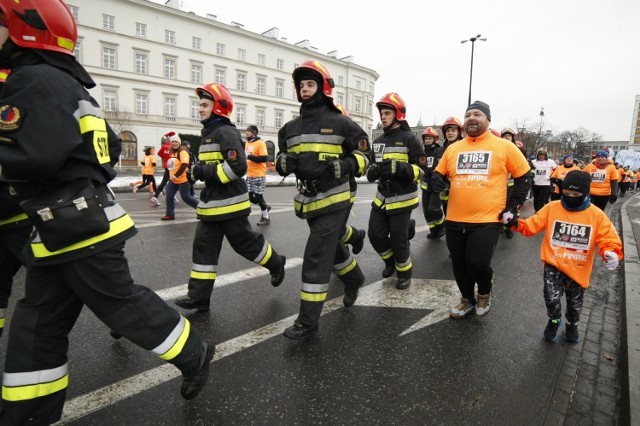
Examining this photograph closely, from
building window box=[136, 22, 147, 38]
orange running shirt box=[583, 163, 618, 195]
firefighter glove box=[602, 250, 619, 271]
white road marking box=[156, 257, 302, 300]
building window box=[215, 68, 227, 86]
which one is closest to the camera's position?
firefighter glove box=[602, 250, 619, 271]

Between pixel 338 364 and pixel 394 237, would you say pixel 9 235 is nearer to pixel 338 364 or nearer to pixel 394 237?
pixel 338 364

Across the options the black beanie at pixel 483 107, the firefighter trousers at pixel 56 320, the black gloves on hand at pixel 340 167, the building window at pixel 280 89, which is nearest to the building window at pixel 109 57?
the building window at pixel 280 89

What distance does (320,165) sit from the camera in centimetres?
328

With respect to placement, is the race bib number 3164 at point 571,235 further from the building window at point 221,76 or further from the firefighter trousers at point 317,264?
the building window at point 221,76

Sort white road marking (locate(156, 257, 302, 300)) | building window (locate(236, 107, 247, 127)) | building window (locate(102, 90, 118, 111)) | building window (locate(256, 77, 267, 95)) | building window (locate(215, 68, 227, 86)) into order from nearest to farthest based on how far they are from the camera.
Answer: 1. white road marking (locate(156, 257, 302, 300))
2. building window (locate(102, 90, 118, 111))
3. building window (locate(215, 68, 227, 86))
4. building window (locate(236, 107, 247, 127))
5. building window (locate(256, 77, 267, 95))

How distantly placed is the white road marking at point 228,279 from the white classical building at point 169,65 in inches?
1378

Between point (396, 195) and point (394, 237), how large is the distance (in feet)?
1.56

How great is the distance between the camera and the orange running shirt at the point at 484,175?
3434 millimetres

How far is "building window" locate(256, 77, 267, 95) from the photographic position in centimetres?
5459

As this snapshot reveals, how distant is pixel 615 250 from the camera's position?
299cm

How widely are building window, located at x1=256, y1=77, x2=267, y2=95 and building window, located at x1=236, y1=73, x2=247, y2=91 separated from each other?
1.91 meters

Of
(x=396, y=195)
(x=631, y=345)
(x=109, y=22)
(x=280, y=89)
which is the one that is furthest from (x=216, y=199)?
(x=280, y=89)

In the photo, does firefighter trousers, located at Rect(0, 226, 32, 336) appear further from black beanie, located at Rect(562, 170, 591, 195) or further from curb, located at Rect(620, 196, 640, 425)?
black beanie, located at Rect(562, 170, 591, 195)

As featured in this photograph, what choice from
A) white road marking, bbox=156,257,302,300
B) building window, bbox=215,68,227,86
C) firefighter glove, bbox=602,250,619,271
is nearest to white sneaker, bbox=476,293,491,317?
firefighter glove, bbox=602,250,619,271
